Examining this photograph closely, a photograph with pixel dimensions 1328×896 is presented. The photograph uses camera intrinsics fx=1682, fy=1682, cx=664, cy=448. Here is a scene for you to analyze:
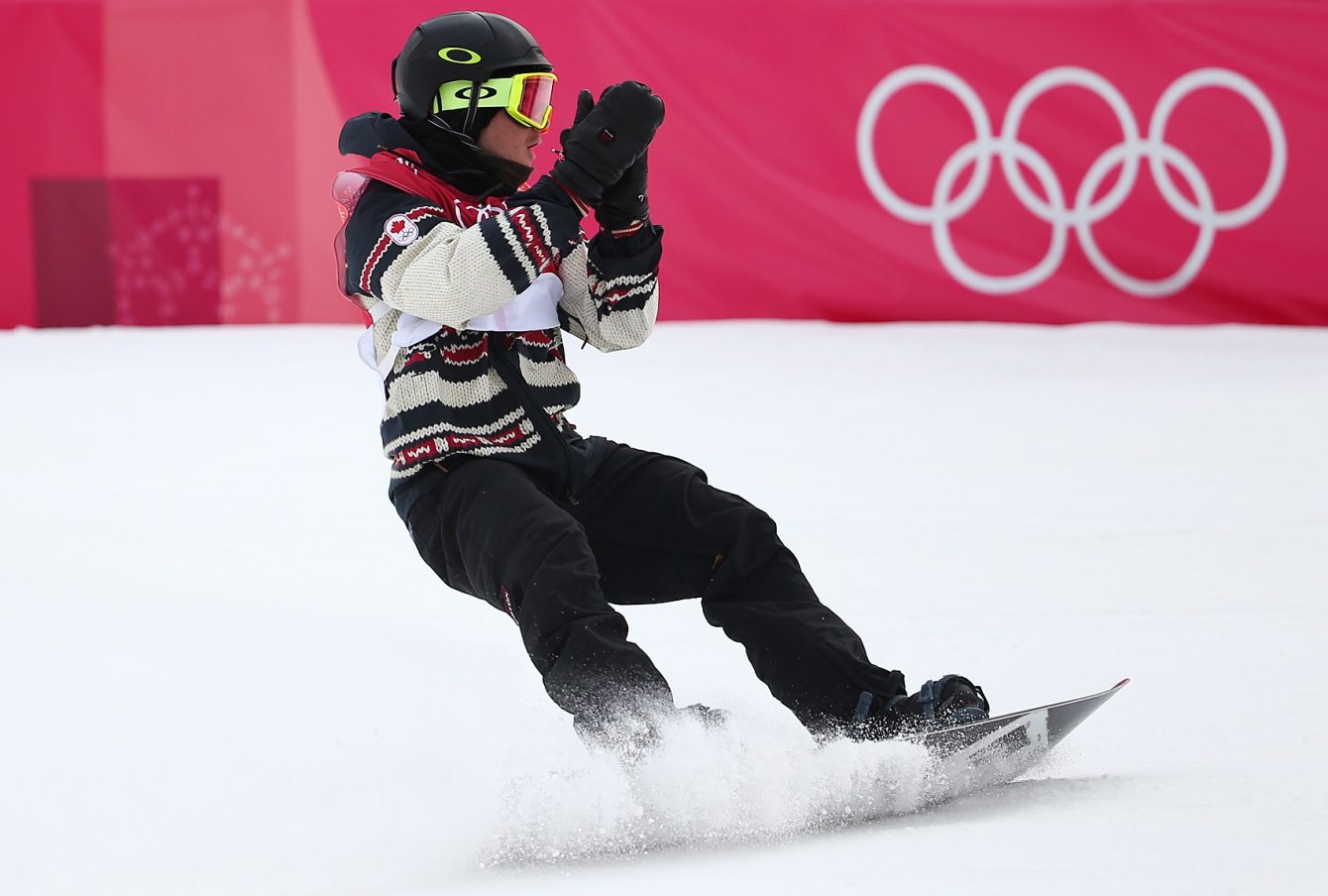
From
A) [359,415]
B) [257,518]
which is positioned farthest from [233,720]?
[359,415]

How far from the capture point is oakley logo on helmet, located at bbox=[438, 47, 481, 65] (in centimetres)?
312

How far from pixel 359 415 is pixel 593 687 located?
441 cm

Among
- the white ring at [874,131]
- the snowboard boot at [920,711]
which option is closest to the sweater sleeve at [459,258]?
the snowboard boot at [920,711]

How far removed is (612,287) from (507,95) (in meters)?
0.41

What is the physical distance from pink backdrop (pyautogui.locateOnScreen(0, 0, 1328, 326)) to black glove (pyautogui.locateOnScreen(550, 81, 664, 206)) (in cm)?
561

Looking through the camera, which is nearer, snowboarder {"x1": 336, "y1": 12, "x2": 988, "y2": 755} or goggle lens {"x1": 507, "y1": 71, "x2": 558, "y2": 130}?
snowboarder {"x1": 336, "y1": 12, "x2": 988, "y2": 755}

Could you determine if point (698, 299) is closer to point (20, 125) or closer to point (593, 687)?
point (20, 125)

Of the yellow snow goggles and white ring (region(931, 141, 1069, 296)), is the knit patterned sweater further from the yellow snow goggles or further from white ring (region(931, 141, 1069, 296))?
white ring (region(931, 141, 1069, 296))

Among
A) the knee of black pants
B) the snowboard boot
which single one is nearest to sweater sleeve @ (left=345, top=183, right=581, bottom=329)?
the knee of black pants

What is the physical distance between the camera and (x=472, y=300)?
281 cm

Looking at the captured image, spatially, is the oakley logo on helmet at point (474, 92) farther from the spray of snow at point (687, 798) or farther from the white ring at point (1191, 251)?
the white ring at point (1191, 251)

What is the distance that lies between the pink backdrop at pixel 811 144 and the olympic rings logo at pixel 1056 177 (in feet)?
0.04

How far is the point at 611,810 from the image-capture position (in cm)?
261

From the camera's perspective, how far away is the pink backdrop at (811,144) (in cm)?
Answer: 843
